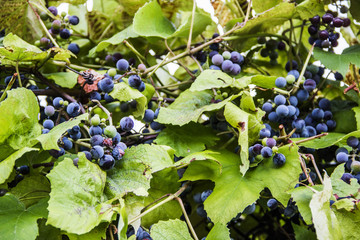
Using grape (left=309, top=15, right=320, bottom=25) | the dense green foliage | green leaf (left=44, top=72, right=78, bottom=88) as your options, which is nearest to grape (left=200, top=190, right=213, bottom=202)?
the dense green foliage

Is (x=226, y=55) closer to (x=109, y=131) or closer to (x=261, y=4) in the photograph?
(x=261, y=4)

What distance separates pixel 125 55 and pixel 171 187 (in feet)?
1.29

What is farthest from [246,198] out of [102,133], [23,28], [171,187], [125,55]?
[23,28]

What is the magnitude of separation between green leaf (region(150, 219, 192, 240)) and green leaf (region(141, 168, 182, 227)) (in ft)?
0.20

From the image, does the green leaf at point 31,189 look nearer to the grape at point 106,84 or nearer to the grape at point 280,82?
the grape at point 106,84

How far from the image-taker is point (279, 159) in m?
0.69

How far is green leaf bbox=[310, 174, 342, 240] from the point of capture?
1.85ft

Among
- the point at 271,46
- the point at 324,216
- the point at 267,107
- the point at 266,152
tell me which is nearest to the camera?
the point at 324,216

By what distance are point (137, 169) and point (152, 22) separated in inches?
15.5

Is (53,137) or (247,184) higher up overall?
(53,137)

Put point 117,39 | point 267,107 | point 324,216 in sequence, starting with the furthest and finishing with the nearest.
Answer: point 117,39 < point 267,107 < point 324,216

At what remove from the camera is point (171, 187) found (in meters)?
0.71

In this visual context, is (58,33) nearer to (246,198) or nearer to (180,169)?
(180,169)

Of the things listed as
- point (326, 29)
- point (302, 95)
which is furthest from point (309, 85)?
point (326, 29)
